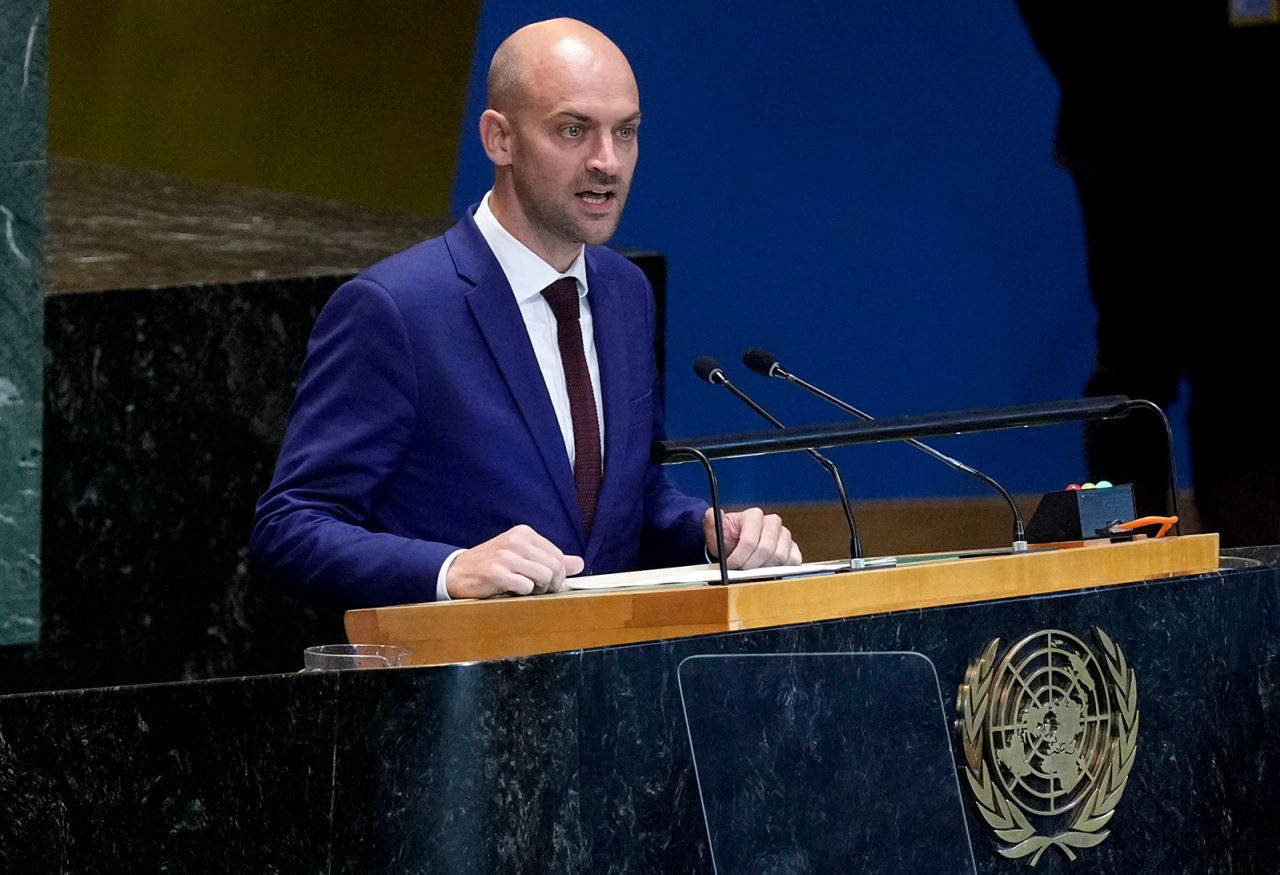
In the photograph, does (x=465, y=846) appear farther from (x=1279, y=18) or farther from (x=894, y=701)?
(x=1279, y=18)

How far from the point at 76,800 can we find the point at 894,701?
2.56 ft

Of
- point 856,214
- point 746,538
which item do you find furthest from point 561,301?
point 856,214

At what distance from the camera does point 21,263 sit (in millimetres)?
3289

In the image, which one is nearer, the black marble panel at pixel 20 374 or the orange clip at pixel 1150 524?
the orange clip at pixel 1150 524

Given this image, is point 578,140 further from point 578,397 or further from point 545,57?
point 578,397

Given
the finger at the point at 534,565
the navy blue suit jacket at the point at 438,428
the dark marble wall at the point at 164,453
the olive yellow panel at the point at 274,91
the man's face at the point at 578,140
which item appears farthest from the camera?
the olive yellow panel at the point at 274,91

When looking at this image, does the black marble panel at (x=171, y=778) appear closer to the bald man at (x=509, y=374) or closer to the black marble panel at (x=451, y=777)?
the black marble panel at (x=451, y=777)

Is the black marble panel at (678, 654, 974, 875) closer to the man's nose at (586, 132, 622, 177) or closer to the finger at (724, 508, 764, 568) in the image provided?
the finger at (724, 508, 764, 568)

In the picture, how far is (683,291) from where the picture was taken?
5.23 meters

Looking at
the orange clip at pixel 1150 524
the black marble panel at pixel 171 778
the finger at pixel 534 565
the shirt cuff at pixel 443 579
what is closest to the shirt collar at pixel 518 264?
the shirt cuff at pixel 443 579

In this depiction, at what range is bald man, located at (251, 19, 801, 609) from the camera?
2402 mm

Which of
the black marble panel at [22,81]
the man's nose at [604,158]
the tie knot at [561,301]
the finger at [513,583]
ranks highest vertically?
the black marble panel at [22,81]

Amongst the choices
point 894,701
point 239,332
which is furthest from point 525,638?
point 239,332

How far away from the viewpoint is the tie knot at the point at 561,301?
2545mm
